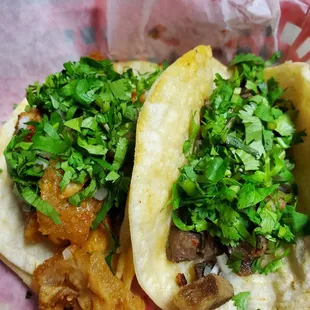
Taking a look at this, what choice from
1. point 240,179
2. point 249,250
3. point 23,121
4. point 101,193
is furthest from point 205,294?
point 23,121

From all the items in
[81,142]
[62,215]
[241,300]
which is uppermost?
[81,142]

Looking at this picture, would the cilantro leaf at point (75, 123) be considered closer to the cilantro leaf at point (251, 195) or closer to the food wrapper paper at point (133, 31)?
the food wrapper paper at point (133, 31)

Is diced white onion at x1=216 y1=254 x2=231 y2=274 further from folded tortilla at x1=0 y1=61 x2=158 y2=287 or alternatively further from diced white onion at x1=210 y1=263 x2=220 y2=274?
folded tortilla at x1=0 y1=61 x2=158 y2=287

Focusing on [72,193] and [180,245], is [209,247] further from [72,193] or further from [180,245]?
[72,193]

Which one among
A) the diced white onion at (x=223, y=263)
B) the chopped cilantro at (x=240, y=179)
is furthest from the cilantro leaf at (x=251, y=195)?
the diced white onion at (x=223, y=263)

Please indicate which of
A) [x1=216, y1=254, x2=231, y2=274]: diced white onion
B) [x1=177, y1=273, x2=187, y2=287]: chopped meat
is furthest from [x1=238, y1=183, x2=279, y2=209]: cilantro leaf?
[x1=177, y1=273, x2=187, y2=287]: chopped meat

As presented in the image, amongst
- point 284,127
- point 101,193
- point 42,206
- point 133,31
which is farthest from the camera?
point 133,31

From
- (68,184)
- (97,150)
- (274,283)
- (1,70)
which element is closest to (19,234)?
(68,184)

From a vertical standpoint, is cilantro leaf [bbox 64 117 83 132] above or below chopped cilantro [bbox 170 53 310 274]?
above

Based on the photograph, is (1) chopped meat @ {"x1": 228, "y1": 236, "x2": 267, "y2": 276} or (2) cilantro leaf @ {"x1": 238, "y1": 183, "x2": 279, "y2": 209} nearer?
(2) cilantro leaf @ {"x1": 238, "y1": 183, "x2": 279, "y2": 209}
